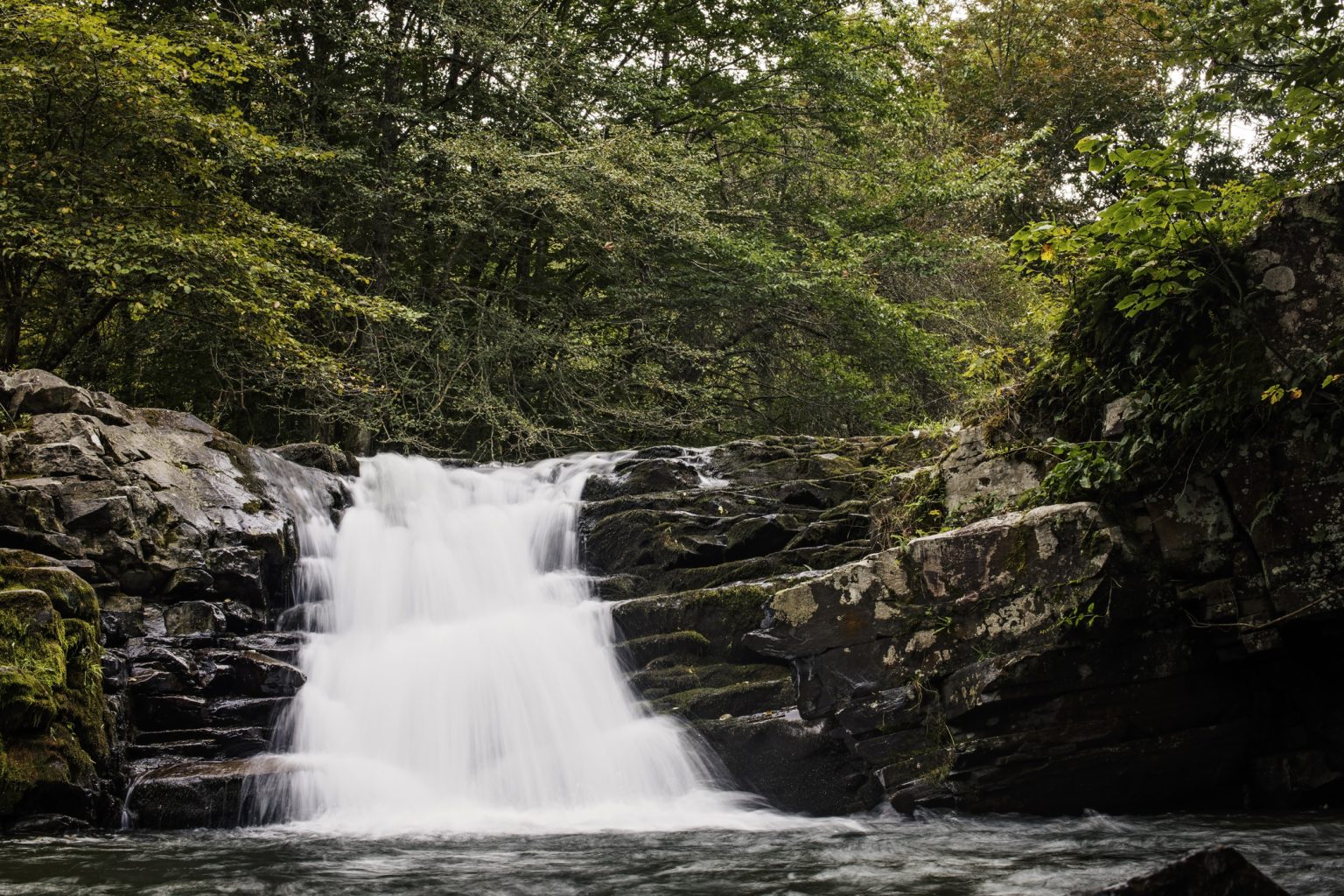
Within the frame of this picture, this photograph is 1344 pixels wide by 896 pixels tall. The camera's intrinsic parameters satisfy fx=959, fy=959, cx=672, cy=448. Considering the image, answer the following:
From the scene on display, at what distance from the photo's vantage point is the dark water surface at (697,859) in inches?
179

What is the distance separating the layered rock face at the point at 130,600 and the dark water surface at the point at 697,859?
2.12ft

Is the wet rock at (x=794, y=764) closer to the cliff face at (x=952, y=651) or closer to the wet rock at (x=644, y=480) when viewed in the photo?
the cliff face at (x=952, y=651)

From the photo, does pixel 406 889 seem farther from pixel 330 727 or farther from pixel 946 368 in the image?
pixel 946 368

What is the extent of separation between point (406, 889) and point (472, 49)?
13856 millimetres

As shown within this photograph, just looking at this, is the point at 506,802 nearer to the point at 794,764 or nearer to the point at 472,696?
the point at 472,696

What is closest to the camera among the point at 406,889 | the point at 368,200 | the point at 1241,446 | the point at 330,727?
the point at 406,889

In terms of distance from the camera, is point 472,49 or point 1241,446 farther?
point 472,49

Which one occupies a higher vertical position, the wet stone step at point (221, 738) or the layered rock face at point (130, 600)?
the layered rock face at point (130, 600)

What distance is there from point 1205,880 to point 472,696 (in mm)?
6327

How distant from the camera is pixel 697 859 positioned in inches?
207

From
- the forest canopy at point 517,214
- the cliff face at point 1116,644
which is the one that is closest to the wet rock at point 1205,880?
the cliff face at point 1116,644

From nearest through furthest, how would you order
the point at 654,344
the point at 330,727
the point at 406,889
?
the point at 406,889
the point at 330,727
the point at 654,344

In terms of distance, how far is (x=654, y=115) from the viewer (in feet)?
58.5

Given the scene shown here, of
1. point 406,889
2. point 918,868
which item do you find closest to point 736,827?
point 918,868
